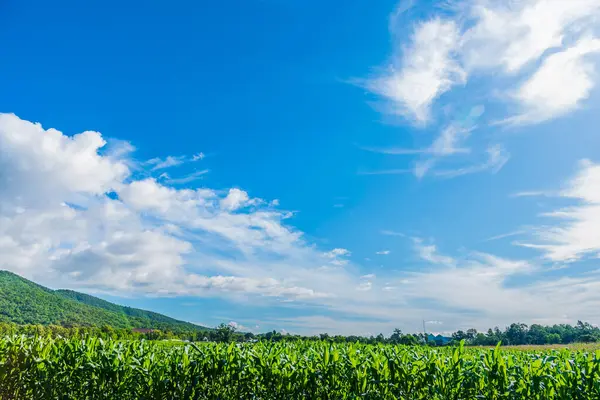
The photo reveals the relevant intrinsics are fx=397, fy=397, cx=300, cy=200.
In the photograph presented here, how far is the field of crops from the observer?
A: 15.3ft

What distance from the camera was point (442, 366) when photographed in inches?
A: 196

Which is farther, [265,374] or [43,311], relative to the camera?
[43,311]

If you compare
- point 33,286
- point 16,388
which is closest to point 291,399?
point 16,388

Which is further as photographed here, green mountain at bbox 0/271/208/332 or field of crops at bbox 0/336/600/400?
green mountain at bbox 0/271/208/332

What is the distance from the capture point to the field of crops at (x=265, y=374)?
4.66 meters

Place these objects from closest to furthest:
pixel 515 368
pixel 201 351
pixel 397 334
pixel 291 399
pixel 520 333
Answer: pixel 515 368 → pixel 291 399 → pixel 201 351 → pixel 397 334 → pixel 520 333

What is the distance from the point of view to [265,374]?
17.4 ft

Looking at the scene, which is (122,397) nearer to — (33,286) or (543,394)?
(543,394)

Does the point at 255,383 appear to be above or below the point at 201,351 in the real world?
below

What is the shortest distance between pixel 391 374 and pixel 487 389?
1.11m

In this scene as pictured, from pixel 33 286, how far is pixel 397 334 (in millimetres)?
136508

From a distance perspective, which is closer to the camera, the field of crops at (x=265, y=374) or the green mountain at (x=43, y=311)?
the field of crops at (x=265, y=374)

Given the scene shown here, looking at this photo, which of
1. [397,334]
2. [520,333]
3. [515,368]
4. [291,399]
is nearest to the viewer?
[515,368]

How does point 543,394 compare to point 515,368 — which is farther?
point 515,368
